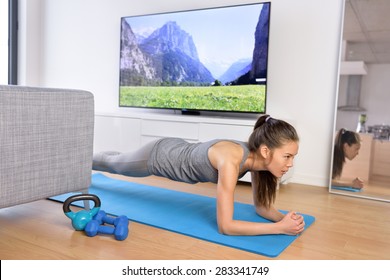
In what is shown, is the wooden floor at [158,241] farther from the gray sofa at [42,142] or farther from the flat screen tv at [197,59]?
the flat screen tv at [197,59]

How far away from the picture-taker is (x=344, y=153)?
299cm

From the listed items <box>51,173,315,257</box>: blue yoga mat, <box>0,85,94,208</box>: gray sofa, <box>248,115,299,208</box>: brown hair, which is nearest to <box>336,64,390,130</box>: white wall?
<box>51,173,315,257</box>: blue yoga mat

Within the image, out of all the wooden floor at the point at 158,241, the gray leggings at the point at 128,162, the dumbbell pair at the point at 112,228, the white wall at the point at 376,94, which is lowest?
the wooden floor at the point at 158,241

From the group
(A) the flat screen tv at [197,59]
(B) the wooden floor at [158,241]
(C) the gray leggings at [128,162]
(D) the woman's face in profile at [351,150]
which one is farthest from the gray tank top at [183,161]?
(D) the woman's face in profile at [351,150]

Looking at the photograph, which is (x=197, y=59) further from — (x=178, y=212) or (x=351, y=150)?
(x=178, y=212)

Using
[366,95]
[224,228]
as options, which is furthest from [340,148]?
[224,228]

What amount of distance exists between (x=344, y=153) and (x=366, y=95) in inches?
18.6

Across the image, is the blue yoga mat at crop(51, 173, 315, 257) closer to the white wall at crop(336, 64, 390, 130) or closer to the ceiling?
the white wall at crop(336, 64, 390, 130)

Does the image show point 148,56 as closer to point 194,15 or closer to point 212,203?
point 194,15

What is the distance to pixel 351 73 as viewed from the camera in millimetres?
2934

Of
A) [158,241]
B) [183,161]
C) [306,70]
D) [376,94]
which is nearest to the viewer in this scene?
[158,241]

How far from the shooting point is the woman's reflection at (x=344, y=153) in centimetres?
293

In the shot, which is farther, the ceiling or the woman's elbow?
the ceiling

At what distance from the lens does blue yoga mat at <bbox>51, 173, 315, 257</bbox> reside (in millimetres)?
1738
